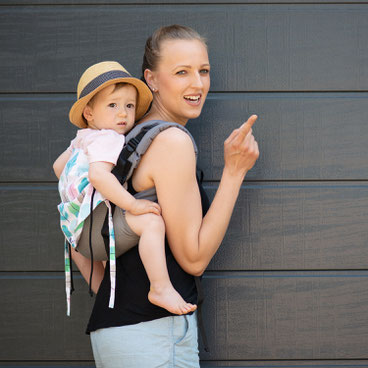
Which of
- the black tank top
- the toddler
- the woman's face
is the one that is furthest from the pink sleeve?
the woman's face

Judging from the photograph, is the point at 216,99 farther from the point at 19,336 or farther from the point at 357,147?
the point at 19,336

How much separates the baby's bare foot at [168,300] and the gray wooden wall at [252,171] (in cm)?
60

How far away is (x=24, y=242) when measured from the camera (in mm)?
1986

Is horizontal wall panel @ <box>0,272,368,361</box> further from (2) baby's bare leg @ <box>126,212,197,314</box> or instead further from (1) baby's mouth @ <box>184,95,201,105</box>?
(1) baby's mouth @ <box>184,95,201,105</box>

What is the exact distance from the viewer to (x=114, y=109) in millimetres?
1518

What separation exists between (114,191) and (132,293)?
1.00ft

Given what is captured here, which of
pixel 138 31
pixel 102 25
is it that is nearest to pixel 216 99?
pixel 138 31

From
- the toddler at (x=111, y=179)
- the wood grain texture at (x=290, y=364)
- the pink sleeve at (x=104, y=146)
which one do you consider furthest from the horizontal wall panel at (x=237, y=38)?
the wood grain texture at (x=290, y=364)

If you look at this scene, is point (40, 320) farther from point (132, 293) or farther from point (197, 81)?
point (197, 81)

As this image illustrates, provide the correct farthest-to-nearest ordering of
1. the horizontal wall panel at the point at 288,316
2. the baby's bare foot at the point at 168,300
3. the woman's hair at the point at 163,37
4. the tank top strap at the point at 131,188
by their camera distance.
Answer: the horizontal wall panel at the point at 288,316, the woman's hair at the point at 163,37, the tank top strap at the point at 131,188, the baby's bare foot at the point at 168,300

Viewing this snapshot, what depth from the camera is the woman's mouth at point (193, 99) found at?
159cm

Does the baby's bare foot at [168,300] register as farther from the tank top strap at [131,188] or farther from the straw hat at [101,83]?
the straw hat at [101,83]

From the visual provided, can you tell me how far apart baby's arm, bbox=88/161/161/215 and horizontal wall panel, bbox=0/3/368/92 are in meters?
0.73

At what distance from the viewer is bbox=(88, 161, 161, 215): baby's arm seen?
138cm
